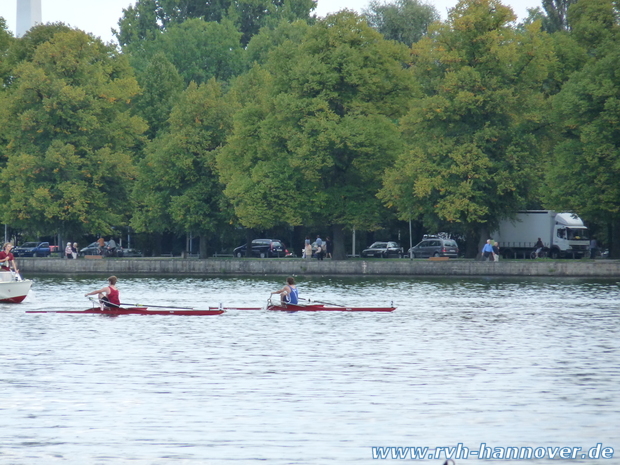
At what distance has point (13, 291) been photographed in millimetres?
46781

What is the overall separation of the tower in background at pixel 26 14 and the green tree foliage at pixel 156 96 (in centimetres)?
5194

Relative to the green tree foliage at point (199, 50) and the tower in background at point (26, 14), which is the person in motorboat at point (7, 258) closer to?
the green tree foliage at point (199, 50)

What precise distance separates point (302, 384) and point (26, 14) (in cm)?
12708

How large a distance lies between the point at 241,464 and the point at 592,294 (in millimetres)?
39690

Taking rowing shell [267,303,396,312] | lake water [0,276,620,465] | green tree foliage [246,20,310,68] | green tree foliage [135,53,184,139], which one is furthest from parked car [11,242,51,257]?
rowing shell [267,303,396,312]

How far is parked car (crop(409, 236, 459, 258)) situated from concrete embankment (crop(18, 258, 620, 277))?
15718 mm

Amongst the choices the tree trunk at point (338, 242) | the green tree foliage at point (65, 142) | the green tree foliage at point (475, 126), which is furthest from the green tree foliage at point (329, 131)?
the green tree foliage at point (65, 142)

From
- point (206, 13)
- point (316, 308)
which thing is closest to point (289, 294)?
point (316, 308)

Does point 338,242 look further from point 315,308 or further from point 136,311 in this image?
point 136,311

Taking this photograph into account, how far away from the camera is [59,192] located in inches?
3216

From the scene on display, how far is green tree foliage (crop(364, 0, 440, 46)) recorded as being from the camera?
94.5 m

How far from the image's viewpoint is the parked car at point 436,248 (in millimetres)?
86750

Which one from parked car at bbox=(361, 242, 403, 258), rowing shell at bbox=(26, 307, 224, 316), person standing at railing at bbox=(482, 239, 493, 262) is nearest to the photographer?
rowing shell at bbox=(26, 307, 224, 316)

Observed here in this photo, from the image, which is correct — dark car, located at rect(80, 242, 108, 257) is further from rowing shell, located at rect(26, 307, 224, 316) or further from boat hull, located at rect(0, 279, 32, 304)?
rowing shell, located at rect(26, 307, 224, 316)
